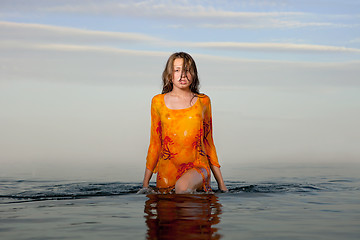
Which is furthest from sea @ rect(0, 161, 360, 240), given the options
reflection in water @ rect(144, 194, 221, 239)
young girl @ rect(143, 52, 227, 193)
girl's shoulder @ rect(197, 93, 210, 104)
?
girl's shoulder @ rect(197, 93, 210, 104)

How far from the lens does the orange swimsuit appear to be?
6855 mm

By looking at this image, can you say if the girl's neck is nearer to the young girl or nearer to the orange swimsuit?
the young girl

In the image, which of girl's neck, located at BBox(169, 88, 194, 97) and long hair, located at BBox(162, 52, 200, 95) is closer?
long hair, located at BBox(162, 52, 200, 95)

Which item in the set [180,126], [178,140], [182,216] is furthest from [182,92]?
[182,216]

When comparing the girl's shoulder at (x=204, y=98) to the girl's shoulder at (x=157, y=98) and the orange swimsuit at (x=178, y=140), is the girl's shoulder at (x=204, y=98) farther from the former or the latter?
the girl's shoulder at (x=157, y=98)

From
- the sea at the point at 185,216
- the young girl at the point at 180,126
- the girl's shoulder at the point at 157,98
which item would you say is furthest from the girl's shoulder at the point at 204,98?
the sea at the point at 185,216

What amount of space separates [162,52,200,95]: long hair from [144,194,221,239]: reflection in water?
1515 millimetres

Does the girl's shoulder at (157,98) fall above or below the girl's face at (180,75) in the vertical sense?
below

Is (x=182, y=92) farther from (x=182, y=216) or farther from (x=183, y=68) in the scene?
(x=182, y=216)

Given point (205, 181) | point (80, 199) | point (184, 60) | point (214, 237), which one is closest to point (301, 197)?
point (205, 181)

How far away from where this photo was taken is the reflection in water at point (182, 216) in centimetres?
370

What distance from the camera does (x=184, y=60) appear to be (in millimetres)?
6773

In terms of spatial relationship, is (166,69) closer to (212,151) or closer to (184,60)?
(184,60)

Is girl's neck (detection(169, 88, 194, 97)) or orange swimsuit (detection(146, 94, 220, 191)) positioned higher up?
girl's neck (detection(169, 88, 194, 97))
